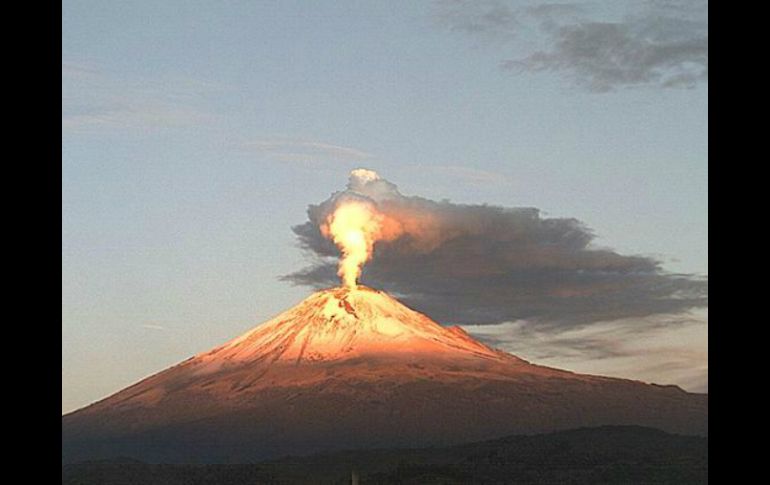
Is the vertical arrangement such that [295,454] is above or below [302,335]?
below

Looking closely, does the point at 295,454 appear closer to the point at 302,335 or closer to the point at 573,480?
the point at 302,335
